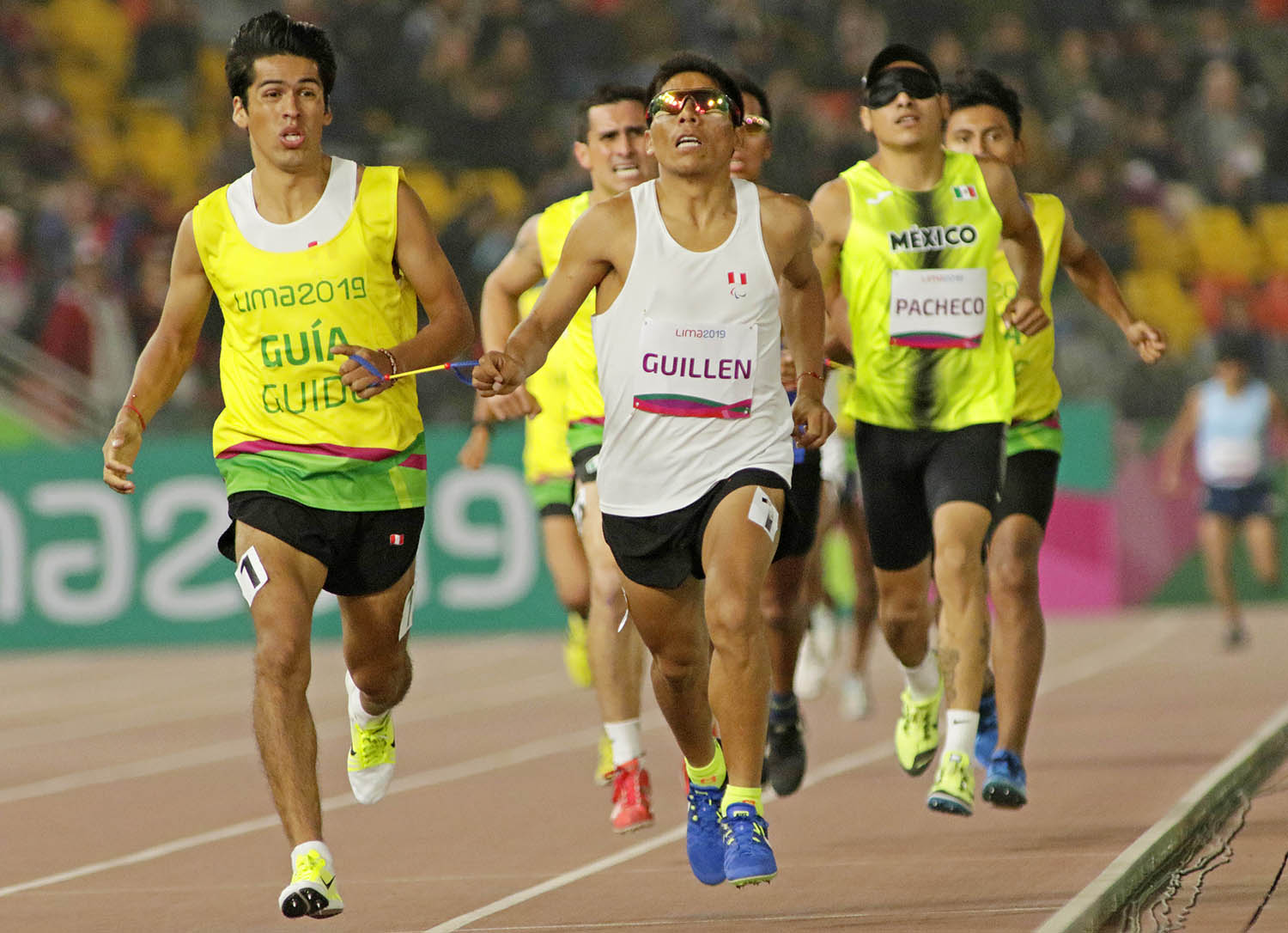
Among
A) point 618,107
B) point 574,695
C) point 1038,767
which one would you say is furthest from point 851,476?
point 618,107

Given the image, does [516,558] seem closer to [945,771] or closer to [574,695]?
[574,695]

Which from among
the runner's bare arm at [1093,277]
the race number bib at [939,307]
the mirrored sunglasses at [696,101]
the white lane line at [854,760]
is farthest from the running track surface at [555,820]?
the mirrored sunglasses at [696,101]

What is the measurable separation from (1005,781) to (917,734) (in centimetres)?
58

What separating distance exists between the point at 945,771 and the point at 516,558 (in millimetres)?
11818

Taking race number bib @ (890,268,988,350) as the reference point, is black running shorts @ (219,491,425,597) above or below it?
below

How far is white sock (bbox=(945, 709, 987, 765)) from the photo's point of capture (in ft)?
23.3

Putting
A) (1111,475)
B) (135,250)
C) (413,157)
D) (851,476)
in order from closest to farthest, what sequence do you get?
(851,476) → (1111,475) → (135,250) → (413,157)

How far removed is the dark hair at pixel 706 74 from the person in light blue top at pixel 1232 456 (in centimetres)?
1135

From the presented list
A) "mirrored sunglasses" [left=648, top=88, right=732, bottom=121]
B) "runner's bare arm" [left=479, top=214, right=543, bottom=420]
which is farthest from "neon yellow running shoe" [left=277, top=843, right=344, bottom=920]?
"runner's bare arm" [left=479, top=214, right=543, bottom=420]

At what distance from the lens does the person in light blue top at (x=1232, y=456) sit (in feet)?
55.8

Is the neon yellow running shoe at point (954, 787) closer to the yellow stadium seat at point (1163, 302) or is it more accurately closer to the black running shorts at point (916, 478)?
the black running shorts at point (916, 478)

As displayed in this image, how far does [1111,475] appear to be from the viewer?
1845cm

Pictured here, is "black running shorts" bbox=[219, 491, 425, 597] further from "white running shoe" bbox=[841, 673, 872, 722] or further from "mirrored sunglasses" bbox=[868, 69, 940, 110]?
"white running shoe" bbox=[841, 673, 872, 722]

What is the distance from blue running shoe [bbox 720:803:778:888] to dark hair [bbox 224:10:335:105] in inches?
88.6
